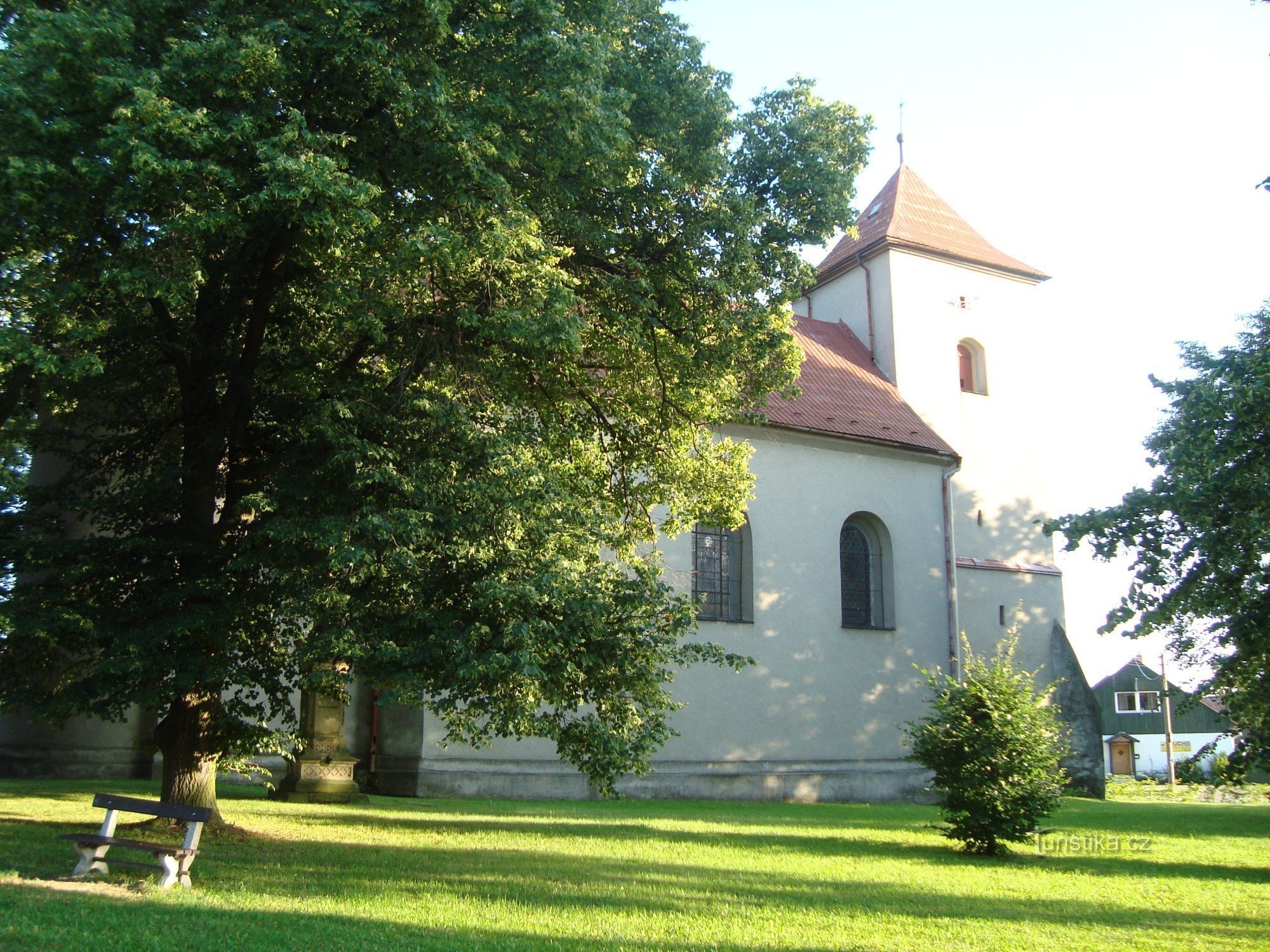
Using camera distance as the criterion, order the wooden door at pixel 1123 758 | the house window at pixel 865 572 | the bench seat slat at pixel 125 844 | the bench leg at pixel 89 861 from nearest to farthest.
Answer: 1. the bench seat slat at pixel 125 844
2. the bench leg at pixel 89 861
3. the house window at pixel 865 572
4. the wooden door at pixel 1123 758

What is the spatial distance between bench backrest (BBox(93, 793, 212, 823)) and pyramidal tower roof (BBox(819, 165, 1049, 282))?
933 inches

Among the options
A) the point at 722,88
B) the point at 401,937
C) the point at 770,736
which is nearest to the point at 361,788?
the point at 770,736

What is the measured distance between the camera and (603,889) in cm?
955

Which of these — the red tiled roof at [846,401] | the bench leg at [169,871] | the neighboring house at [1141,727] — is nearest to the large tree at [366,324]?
the bench leg at [169,871]

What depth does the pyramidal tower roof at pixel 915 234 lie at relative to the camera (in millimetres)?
28359

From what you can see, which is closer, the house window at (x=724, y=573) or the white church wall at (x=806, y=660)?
the white church wall at (x=806, y=660)

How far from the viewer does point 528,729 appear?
9188 millimetres

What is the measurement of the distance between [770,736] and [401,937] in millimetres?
15292

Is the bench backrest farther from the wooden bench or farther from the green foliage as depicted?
the green foliage

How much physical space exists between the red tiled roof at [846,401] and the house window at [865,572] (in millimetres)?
2140

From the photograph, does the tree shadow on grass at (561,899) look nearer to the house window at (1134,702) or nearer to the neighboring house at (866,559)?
the neighboring house at (866,559)

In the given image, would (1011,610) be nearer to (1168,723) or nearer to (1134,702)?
(1168,723)
